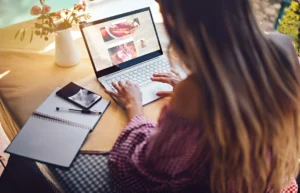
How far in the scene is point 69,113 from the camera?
2.94 ft

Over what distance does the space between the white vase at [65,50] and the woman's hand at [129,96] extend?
0.86ft

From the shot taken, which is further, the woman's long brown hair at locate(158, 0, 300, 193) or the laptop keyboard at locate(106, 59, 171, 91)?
the laptop keyboard at locate(106, 59, 171, 91)

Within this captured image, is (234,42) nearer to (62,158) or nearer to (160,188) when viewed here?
(160,188)

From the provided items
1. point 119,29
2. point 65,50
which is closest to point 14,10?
point 65,50

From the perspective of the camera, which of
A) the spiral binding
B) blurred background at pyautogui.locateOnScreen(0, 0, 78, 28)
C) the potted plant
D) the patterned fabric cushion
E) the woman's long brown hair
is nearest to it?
the woman's long brown hair

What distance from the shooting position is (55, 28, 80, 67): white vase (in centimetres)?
109

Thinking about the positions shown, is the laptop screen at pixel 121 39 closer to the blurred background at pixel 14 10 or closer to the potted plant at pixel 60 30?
the potted plant at pixel 60 30

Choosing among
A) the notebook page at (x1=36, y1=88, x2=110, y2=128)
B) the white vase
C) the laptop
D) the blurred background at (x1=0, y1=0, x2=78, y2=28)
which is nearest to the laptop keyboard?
the laptop

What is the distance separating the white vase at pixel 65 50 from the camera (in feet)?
3.59

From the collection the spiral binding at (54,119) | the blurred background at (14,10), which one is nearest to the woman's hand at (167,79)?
the spiral binding at (54,119)

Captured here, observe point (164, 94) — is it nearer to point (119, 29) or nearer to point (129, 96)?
point (129, 96)

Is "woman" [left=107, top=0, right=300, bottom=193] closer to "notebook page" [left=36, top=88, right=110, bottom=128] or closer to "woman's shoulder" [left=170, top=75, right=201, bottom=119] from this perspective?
"woman's shoulder" [left=170, top=75, right=201, bottom=119]

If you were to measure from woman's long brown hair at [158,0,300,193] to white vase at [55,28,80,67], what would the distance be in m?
0.60

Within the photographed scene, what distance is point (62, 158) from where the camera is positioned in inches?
30.6
